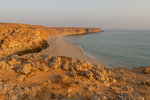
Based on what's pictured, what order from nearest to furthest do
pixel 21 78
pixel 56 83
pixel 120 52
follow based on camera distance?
pixel 21 78 < pixel 56 83 < pixel 120 52

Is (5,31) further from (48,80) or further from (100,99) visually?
(100,99)

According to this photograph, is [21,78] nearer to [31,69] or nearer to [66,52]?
[31,69]

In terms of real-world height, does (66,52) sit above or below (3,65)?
below

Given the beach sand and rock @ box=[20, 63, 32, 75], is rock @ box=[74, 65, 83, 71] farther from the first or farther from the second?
the beach sand

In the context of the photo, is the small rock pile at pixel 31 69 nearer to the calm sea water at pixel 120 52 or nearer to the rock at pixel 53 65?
the rock at pixel 53 65

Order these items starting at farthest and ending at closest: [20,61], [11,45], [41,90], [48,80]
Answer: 1. [11,45]
2. [20,61]
3. [48,80]
4. [41,90]

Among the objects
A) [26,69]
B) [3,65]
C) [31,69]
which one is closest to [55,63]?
[31,69]

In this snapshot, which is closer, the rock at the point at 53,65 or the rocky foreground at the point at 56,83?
the rocky foreground at the point at 56,83

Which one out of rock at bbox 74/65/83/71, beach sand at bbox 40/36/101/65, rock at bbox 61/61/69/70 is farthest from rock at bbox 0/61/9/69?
beach sand at bbox 40/36/101/65

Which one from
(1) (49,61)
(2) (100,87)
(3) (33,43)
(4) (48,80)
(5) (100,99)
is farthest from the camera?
(3) (33,43)

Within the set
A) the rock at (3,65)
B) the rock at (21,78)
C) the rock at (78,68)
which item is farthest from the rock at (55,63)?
the rock at (3,65)

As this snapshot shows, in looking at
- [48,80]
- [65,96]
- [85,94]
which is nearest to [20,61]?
[48,80]

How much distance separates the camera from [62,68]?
Result: 550 cm

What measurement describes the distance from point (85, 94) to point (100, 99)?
26.3 inches
